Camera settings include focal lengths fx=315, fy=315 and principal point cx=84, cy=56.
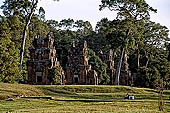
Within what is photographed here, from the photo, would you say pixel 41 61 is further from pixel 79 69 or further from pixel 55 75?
pixel 79 69

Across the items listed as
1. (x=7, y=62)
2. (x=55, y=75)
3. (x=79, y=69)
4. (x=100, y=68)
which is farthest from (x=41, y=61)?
(x=7, y=62)

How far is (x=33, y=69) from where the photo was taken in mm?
45000

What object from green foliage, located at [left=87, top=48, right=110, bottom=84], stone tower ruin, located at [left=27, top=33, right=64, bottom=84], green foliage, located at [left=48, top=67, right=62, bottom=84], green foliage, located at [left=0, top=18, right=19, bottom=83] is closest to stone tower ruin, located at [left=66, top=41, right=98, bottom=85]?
stone tower ruin, located at [left=27, top=33, right=64, bottom=84]

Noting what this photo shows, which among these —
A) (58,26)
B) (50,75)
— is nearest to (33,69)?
(50,75)

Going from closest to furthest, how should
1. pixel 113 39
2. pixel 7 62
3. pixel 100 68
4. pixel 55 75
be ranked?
pixel 7 62 → pixel 113 39 → pixel 55 75 → pixel 100 68

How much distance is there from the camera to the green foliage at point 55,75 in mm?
42906

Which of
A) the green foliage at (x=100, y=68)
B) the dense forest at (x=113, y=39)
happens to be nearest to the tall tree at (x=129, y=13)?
the dense forest at (x=113, y=39)

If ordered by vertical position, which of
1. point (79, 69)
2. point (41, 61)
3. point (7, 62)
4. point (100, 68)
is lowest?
point (7, 62)

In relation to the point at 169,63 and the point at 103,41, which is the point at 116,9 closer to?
the point at 169,63

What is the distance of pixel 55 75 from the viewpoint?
4288 cm

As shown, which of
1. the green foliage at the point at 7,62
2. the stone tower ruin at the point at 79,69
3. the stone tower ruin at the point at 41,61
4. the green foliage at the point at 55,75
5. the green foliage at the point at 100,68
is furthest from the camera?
the green foliage at the point at 100,68

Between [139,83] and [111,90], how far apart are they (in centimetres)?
1754

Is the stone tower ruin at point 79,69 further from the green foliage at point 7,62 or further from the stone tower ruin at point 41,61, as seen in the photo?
the green foliage at point 7,62

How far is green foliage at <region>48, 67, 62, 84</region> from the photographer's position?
4291 cm
